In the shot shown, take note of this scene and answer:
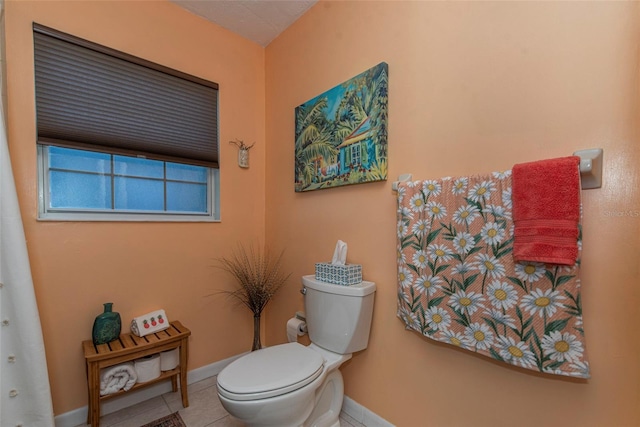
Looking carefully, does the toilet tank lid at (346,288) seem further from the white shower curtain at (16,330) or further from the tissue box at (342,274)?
the white shower curtain at (16,330)

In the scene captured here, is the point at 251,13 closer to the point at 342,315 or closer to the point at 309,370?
the point at 342,315

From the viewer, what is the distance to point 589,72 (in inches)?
34.4

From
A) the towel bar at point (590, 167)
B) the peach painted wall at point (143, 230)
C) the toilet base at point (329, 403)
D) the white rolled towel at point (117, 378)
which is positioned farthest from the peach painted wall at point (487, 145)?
the white rolled towel at point (117, 378)

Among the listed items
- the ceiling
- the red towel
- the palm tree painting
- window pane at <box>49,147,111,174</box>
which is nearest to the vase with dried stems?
the palm tree painting

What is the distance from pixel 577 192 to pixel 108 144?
2073 mm

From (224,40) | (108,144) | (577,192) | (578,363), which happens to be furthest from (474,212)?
(224,40)

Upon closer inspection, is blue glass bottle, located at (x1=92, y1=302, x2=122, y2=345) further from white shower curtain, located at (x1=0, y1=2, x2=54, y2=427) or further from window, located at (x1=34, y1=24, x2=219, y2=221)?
window, located at (x1=34, y1=24, x2=219, y2=221)

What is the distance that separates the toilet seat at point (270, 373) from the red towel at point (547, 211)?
91 centimetres

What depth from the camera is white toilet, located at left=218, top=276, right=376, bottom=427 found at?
107cm

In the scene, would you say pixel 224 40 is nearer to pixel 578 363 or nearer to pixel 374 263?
pixel 374 263

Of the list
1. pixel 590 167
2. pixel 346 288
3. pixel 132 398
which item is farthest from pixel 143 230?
pixel 590 167

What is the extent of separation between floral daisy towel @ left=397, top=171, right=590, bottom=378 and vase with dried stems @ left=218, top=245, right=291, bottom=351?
990mm

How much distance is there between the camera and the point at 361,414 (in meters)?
1.48

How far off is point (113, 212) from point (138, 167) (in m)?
0.30
